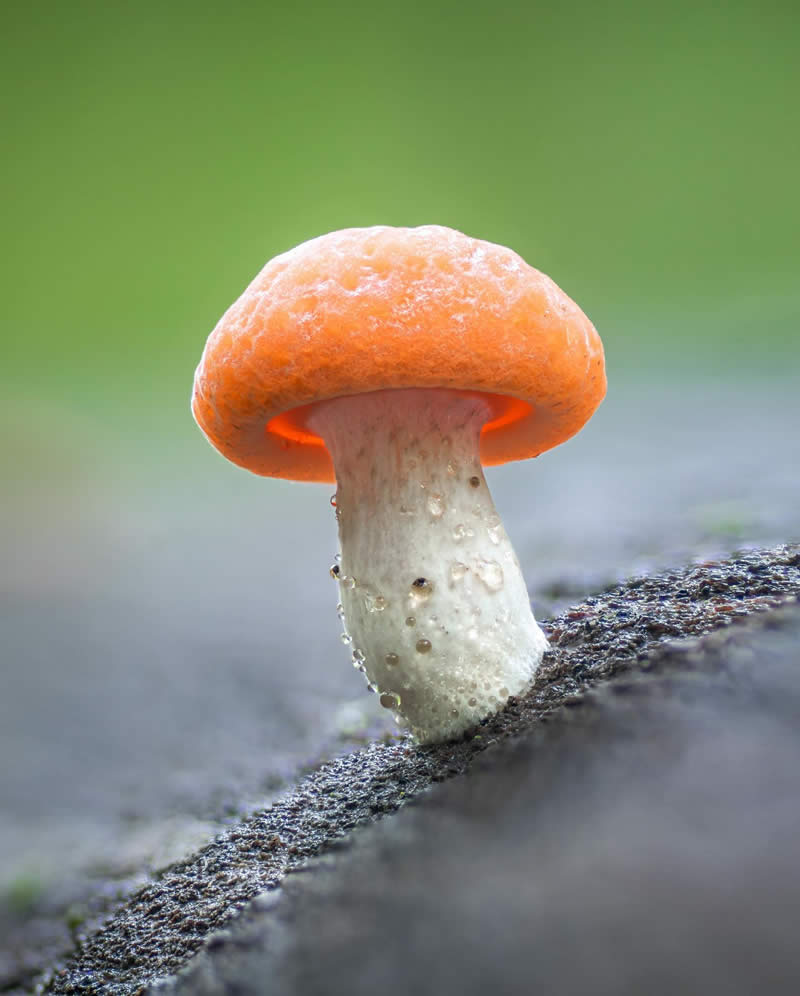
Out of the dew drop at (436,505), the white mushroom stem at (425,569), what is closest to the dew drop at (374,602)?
the white mushroom stem at (425,569)

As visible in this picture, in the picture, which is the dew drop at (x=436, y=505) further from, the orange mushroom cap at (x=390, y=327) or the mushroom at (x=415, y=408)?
the orange mushroom cap at (x=390, y=327)

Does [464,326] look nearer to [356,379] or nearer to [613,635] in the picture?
[356,379]

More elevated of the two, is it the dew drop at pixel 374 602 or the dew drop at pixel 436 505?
the dew drop at pixel 436 505

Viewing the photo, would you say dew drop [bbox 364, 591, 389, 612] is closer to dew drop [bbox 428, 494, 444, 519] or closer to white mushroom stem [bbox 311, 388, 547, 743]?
white mushroom stem [bbox 311, 388, 547, 743]

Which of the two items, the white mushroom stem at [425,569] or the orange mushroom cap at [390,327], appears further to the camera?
the white mushroom stem at [425,569]

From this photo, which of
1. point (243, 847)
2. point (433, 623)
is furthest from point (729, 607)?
point (243, 847)

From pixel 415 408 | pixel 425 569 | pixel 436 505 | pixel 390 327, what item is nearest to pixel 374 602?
pixel 425 569

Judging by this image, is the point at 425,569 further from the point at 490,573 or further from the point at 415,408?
the point at 415,408
